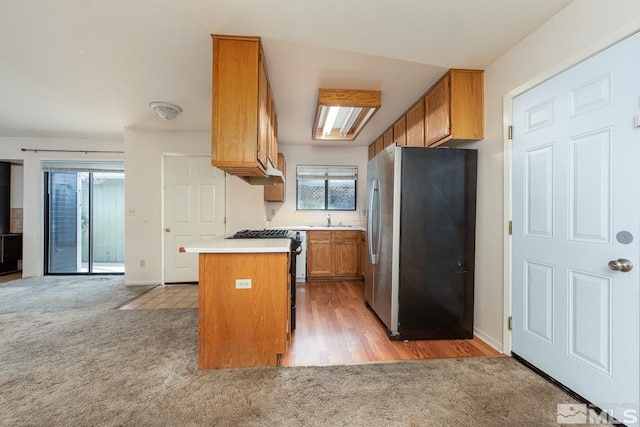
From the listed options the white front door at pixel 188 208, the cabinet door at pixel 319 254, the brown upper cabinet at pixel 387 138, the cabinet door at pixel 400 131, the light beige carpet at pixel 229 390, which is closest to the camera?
the light beige carpet at pixel 229 390

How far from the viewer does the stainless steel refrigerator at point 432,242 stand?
226cm

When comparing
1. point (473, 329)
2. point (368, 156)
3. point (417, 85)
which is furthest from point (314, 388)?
point (368, 156)

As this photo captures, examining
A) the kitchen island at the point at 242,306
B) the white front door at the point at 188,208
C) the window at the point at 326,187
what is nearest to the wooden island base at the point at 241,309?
the kitchen island at the point at 242,306

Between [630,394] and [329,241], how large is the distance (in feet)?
10.9

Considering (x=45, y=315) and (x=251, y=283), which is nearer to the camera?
(x=251, y=283)

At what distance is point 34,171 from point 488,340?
7.02 m

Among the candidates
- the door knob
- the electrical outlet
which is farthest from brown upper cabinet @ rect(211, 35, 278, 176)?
the door knob

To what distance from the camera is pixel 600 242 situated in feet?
4.60

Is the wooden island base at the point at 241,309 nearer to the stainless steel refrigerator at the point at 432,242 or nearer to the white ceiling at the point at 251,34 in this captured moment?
the stainless steel refrigerator at the point at 432,242

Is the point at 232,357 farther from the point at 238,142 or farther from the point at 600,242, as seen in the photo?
the point at 600,242

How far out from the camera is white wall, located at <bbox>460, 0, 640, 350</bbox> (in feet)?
4.50

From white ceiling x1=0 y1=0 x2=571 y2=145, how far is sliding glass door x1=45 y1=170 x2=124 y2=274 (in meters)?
1.83

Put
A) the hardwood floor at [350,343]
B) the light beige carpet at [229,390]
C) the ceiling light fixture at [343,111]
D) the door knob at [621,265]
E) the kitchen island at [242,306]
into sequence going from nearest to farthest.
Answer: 1. the door knob at [621,265]
2. the light beige carpet at [229,390]
3. the kitchen island at [242,306]
4. the hardwood floor at [350,343]
5. the ceiling light fixture at [343,111]

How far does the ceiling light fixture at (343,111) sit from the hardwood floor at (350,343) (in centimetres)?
227
